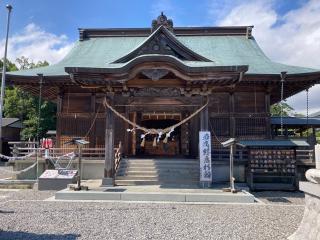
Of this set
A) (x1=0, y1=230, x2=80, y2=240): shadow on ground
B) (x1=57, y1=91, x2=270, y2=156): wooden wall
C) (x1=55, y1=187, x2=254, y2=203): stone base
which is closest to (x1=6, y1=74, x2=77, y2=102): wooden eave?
(x1=57, y1=91, x2=270, y2=156): wooden wall

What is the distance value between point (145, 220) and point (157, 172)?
5771 millimetres

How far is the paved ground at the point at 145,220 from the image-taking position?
5727 millimetres

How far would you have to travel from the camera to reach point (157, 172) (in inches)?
496

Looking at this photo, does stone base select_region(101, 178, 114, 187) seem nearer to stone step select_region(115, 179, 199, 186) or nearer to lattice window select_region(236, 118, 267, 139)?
stone step select_region(115, 179, 199, 186)

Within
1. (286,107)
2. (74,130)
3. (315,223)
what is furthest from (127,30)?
(286,107)

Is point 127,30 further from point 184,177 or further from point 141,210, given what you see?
point 141,210

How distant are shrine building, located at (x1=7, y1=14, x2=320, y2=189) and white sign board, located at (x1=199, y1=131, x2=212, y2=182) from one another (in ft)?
1.15

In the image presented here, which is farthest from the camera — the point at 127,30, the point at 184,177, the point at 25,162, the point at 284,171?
the point at 127,30

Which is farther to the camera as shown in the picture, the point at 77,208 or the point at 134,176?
the point at 134,176

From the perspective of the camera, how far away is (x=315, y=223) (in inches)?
185

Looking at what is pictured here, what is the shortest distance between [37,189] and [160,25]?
849 cm

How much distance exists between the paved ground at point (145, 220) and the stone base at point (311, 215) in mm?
651

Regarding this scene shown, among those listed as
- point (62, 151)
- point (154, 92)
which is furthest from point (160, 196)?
point (62, 151)

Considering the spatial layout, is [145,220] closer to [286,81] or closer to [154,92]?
[154,92]
